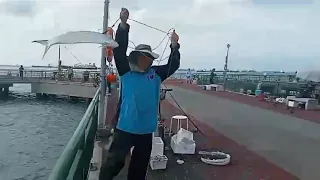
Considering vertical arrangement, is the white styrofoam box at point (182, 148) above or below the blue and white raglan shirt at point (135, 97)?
below

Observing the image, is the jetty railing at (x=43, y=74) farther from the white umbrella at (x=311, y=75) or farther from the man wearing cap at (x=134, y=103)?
the man wearing cap at (x=134, y=103)

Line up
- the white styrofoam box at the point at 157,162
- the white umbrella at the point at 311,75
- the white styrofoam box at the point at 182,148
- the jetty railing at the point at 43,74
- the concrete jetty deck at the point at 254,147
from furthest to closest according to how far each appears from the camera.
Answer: the jetty railing at the point at 43,74, the white umbrella at the point at 311,75, the white styrofoam box at the point at 182,148, the concrete jetty deck at the point at 254,147, the white styrofoam box at the point at 157,162

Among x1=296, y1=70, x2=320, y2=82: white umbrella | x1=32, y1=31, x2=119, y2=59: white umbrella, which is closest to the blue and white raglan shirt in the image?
x1=32, y1=31, x2=119, y2=59: white umbrella

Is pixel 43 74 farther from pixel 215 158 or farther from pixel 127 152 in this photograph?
pixel 127 152

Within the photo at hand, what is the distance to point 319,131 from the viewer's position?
1145 centimetres

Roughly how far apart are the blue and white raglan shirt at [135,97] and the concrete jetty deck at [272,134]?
3.62m

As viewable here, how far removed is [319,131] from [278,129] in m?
1.35

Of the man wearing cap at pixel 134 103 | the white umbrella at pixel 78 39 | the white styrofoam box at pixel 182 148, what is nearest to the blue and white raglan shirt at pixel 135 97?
the man wearing cap at pixel 134 103

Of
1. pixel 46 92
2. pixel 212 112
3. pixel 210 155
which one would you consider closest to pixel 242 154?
pixel 210 155

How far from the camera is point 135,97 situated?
10.7 feet

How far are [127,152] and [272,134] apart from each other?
792cm

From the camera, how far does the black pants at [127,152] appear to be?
330cm

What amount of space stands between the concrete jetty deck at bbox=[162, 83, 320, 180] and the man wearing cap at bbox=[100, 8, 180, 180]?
358cm

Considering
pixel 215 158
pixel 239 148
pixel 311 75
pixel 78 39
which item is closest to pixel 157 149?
pixel 215 158
